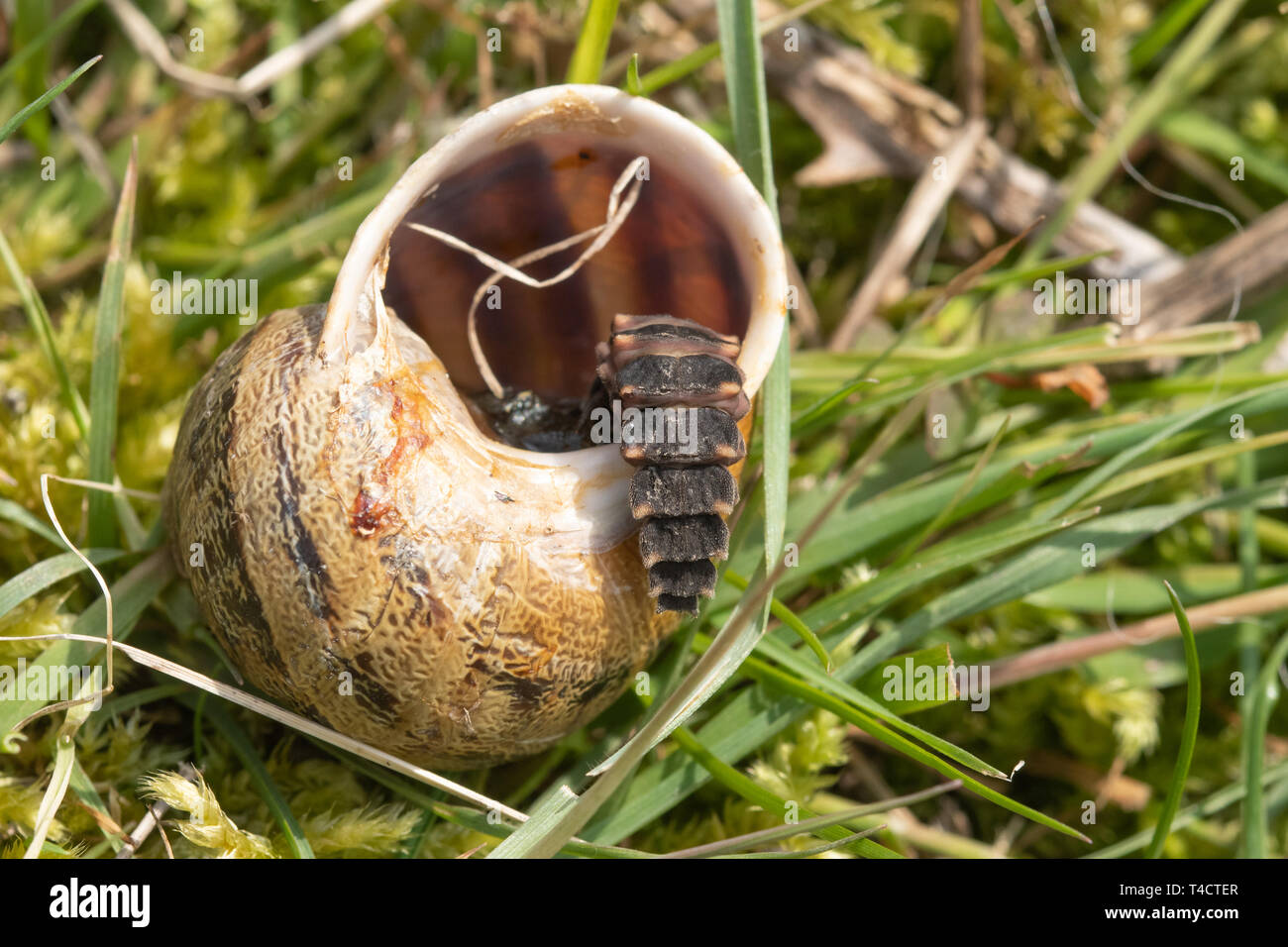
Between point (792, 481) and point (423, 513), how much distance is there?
4.31 ft

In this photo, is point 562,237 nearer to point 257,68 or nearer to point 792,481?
point 792,481

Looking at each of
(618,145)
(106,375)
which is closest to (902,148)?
(618,145)

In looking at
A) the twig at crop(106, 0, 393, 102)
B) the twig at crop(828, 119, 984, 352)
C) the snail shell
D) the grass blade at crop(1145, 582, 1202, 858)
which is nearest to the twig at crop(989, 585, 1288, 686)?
the grass blade at crop(1145, 582, 1202, 858)

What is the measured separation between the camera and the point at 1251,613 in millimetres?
2689

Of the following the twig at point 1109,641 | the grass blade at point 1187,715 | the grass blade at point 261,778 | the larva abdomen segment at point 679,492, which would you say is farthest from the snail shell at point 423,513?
the twig at point 1109,641

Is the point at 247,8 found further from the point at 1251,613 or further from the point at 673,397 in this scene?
the point at 1251,613

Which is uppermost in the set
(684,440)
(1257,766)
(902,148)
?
(902,148)

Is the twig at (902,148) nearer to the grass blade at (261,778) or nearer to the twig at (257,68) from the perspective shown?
the twig at (257,68)

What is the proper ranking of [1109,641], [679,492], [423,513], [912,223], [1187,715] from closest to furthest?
[423,513]
[679,492]
[1187,715]
[1109,641]
[912,223]

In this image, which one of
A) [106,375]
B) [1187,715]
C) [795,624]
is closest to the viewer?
[1187,715]

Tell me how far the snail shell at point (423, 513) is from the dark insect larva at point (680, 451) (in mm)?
101

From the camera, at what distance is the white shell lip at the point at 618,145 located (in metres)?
1.87

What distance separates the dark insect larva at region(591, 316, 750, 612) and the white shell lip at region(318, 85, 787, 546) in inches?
4.1

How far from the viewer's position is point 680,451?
73.3 inches
